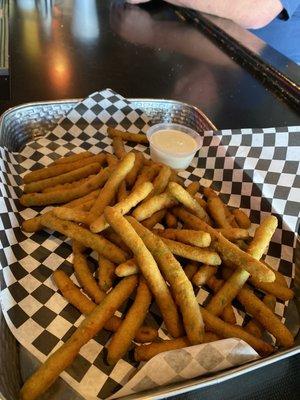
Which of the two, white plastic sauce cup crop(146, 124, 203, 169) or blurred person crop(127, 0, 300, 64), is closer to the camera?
white plastic sauce cup crop(146, 124, 203, 169)

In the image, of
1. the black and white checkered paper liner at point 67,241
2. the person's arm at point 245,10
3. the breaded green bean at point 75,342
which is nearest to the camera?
the breaded green bean at point 75,342

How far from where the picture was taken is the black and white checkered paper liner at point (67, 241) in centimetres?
87

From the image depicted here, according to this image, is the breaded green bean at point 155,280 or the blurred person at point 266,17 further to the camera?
the blurred person at point 266,17

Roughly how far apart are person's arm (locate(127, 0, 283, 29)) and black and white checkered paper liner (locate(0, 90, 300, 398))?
1519 mm

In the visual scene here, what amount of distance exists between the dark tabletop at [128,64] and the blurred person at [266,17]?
0.23m

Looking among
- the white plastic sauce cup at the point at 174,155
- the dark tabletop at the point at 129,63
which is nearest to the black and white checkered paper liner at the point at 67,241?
the white plastic sauce cup at the point at 174,155

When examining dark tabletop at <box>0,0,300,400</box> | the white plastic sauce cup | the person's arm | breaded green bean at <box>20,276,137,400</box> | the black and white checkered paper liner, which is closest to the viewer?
breaded green bean at <box>20,276,137,400</box>

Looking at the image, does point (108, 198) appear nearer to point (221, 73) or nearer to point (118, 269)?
point (118, 269)

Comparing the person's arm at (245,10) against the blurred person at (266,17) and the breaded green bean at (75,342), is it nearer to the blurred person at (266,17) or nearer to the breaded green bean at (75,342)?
the blurred person at (266,17)

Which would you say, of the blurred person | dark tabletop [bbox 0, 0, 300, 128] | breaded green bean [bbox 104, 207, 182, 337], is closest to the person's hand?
dark tabletop [bbox 0, 0, 300, 128]

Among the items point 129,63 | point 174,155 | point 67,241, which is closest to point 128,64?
point 129,63

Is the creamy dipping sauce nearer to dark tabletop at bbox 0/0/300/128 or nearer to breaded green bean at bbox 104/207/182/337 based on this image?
dark tabletop at bbox 0/0/300/128

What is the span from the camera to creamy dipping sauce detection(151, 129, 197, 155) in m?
1.47

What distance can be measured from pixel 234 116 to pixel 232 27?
128cm
